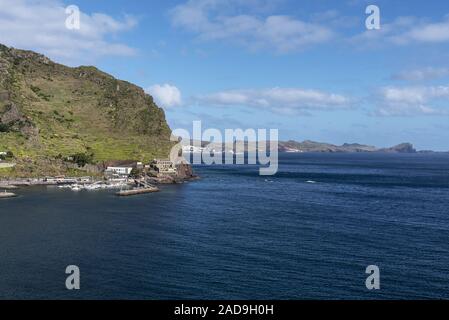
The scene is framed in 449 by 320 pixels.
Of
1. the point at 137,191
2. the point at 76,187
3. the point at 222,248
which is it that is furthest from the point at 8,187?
the point at 222,248

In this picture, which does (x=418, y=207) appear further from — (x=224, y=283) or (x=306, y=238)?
(x=224, y=283)

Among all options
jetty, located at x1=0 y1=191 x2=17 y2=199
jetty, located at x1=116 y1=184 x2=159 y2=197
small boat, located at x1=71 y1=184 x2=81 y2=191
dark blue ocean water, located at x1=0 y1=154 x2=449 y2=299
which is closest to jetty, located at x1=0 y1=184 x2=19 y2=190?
jetty, located at x1=0 y1=191 x2=17 y2=199

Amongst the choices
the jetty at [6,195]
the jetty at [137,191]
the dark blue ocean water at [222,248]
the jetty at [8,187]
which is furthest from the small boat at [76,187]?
the dark blue ocean water at [222,248]

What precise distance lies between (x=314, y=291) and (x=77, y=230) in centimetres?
5882

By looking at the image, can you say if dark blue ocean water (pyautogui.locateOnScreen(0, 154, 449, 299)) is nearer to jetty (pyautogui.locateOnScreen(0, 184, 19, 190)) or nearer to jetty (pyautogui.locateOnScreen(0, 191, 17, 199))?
jetty (pyautogui.locateOnScreen(0, 191, 17, 199))

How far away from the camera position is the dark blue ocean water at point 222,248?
6353 cm

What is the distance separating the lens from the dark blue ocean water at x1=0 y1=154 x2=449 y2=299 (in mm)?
63531

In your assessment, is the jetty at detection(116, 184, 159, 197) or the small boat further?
the small boat

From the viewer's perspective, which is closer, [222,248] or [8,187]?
[222,248]

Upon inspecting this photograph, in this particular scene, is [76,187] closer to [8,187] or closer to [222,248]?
[8,187]

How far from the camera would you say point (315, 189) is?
196125mm

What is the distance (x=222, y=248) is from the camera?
3346 inches
